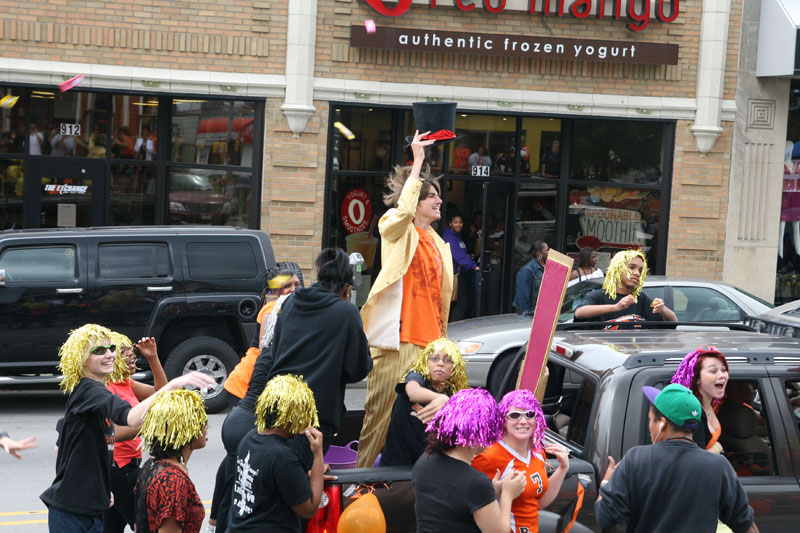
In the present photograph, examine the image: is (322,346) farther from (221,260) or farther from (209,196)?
(209,196)

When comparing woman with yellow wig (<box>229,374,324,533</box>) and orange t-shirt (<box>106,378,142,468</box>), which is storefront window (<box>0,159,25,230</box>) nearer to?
orange t-shirt (<box>106,378,142,468</box>)

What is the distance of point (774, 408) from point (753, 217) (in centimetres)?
1230

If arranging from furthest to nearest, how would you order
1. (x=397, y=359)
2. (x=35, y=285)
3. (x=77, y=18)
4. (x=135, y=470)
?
(x=77, y=18), (x=35, y=285), (x=397, y=359), (x=135, y=470)

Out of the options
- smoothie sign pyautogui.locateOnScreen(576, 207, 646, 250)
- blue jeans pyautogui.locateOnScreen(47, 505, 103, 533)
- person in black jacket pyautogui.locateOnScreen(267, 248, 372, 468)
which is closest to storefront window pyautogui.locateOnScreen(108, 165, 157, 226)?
smoothie sign pyautogui.locateOnScreen(576, 207, 646, 250)

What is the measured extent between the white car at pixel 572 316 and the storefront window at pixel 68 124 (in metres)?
6.67

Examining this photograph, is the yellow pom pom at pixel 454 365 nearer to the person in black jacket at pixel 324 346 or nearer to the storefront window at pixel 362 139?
the person in black jacket at pixel 324 346

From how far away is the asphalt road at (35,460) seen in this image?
25.4 ft

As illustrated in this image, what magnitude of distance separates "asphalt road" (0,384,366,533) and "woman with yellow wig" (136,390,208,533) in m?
3.25

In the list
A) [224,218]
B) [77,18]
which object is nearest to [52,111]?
[77,18]

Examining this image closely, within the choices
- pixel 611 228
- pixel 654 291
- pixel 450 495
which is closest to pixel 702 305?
pixel 654 291

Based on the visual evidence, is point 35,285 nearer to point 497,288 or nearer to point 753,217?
point 497,288

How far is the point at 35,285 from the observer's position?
1067 centimetres

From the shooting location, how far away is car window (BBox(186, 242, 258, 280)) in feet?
37.0

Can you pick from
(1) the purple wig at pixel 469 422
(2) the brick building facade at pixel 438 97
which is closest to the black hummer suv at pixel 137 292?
(2) the brick building facade at pixel 438 97
